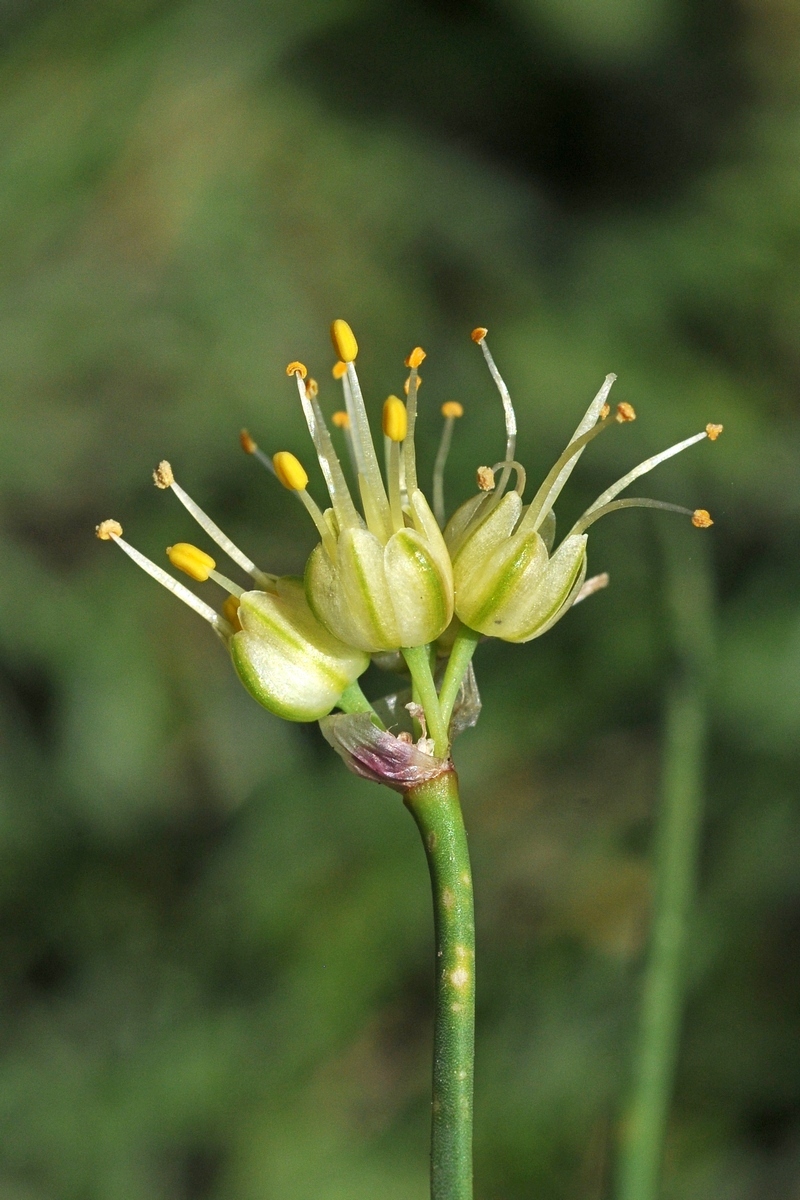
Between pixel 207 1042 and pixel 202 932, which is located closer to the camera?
pixel 207 1042

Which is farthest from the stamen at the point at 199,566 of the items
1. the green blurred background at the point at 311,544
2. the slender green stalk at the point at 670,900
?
the green blurred background at the point at 311,544

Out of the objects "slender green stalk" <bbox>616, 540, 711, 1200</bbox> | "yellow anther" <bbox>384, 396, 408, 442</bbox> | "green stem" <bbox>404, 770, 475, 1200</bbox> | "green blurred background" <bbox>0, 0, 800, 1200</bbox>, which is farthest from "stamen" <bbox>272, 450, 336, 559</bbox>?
"green blurred background" <bbox>0, 0, 800, 1200</bbox>

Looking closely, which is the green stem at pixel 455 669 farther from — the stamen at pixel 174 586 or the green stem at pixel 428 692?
the stamen at pixel 174 586

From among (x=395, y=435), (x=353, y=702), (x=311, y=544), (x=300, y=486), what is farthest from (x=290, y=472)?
(x=311, y=544)

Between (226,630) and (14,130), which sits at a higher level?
(14,130)

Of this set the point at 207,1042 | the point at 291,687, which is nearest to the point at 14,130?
the point at 207,1042

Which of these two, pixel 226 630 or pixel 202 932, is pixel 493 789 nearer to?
pixel 202 932

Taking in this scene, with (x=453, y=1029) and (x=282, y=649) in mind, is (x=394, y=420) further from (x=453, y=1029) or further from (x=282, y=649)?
(x=453, y=1029)

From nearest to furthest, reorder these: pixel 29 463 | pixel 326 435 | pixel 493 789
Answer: pixel 326 435 → pixel 493 789 → pixel 29 463
